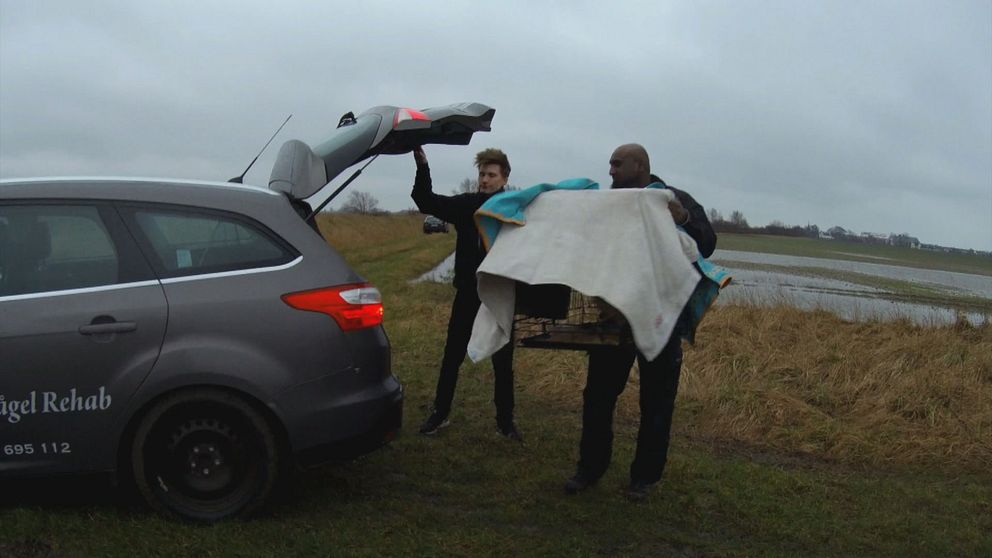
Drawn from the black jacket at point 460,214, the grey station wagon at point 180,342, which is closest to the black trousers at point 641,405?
the grey station wagon at point 180,342

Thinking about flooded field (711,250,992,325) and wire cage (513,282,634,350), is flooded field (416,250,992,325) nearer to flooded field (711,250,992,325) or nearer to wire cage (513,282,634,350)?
flooded field (711,250,992,325)

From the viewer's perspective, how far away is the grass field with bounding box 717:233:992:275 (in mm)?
27952

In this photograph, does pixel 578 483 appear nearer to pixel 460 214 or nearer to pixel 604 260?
pixel 604 260

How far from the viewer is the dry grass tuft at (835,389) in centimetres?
675

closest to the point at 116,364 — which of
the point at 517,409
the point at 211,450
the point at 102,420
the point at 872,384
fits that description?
the point at 102,420

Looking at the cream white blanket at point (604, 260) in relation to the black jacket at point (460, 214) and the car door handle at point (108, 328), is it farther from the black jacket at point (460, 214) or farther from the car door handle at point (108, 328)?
the car door handle at point (108, 328)

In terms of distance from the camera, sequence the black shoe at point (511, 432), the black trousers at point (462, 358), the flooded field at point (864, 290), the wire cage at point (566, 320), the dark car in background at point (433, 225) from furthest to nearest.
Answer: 1. the flooded field at point (864, 290)
2. the dark car in background at point (433, 225)
3. the black shoe at point (511, 432)
4. the black trousers at point (462, 358)
5. the wire cage at point (566, 320)

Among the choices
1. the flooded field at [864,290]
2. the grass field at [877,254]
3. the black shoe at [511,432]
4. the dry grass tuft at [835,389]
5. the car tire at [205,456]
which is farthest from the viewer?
the grass field at [877,254]

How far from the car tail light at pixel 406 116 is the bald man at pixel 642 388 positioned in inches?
50.6

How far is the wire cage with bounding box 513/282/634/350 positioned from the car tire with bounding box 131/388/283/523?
1.44 m

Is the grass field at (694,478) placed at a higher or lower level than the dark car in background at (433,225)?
lower

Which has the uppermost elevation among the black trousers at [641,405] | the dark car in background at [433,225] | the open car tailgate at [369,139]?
the open car tailgate at [369,139]

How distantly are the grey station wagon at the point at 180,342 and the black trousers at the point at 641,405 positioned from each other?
124 cm

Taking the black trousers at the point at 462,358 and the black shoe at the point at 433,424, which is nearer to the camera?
the black trousers at the point at 462,358
